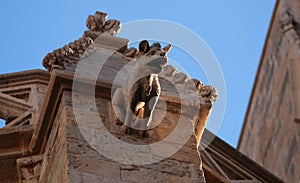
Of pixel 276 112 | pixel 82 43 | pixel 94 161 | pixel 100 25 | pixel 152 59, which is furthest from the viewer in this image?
pixel 276 112

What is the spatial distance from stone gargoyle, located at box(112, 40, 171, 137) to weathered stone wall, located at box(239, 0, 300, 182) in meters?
12.6

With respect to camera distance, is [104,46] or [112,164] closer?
[112,164]

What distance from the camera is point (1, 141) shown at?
6.08m

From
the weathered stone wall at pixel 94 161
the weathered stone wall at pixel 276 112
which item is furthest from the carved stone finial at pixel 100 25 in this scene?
the weathered stone wall at pixel 276 112

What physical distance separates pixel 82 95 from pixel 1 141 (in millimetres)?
581

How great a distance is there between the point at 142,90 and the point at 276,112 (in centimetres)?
1607

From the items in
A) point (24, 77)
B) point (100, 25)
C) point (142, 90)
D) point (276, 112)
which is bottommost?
point (142, 90)

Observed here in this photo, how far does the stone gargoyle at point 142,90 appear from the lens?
551 centimetres

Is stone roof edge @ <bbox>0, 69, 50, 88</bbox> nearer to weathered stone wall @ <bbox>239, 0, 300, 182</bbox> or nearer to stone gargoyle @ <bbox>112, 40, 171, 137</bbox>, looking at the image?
stone gargoyle @ <bbox>112, 40, 171, 137</bbox>

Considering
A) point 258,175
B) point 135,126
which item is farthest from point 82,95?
point 258,175

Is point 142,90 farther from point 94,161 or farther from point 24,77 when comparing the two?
point 24,77

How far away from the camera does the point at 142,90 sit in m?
5.56

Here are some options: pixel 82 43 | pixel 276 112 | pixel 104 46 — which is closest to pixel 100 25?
pixel 104 46

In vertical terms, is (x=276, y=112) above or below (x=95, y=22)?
above
